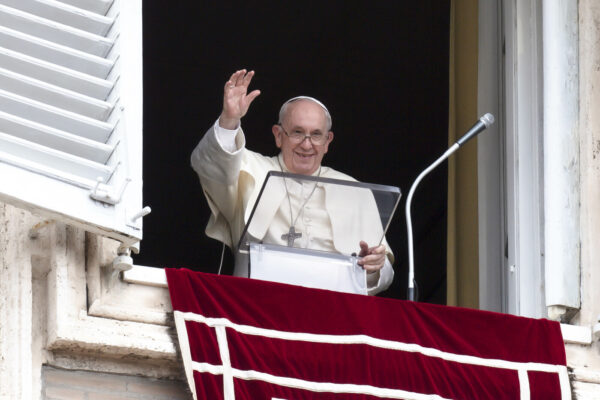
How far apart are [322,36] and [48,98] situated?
391 centimetres

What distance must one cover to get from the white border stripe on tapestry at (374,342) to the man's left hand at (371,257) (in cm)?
45

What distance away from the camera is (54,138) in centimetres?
582

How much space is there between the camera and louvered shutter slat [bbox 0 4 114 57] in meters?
6.00

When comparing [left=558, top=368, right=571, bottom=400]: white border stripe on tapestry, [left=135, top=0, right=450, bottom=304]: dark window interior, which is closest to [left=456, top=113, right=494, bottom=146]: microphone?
[left=558, top=368, right=571, bottom=400]: white border stripe on tapestry

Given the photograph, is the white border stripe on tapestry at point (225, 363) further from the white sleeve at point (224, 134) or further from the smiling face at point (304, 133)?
the smiling face at point (304, 133)

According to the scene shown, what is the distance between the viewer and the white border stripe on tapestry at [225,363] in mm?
5809

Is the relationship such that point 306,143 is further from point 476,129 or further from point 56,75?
point 56,75

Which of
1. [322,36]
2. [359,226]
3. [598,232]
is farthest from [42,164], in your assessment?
[322,36]

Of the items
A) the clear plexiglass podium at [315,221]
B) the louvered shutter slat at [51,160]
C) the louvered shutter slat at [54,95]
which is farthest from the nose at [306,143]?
the louvered shutter slat at [51,160]

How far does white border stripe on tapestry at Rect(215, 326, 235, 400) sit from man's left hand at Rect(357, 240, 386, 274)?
0.77 metres

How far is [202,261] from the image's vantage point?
10.2 m

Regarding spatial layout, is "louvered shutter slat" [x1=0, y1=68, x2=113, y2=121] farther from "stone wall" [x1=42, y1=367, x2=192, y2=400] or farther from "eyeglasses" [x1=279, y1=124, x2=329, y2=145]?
"eyeglasses" [x1=279, y1=124, x2=329, y2=145]

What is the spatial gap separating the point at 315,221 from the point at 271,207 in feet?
0.99

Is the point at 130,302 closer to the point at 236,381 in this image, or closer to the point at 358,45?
the point at 236,381
